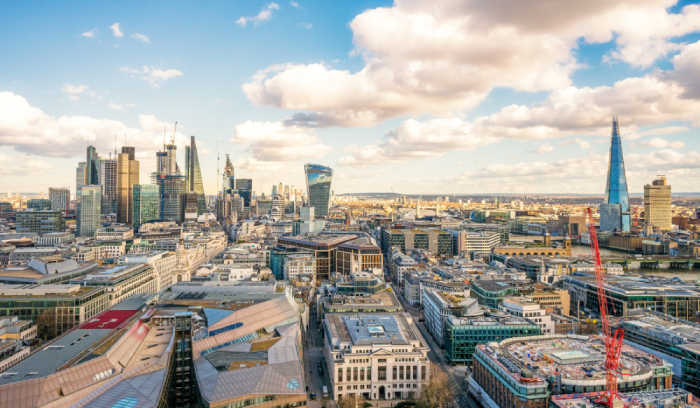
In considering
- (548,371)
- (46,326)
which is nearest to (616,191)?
(548,371)

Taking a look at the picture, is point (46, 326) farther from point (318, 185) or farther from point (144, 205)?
point (144, 205)

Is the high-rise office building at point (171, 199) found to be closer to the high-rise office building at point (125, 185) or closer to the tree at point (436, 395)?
the high-rise office building at point (125, 185)

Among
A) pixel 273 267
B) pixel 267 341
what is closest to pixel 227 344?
pixel 267 341

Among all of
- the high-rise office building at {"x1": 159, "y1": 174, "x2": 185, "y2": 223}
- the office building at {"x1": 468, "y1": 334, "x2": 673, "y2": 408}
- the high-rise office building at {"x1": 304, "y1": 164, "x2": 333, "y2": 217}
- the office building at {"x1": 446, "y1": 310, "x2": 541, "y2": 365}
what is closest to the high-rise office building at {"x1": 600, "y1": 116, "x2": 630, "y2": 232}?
the high-rise office building at {"x1": 304, "y1": 164, "x2": 333, "y2": 217}

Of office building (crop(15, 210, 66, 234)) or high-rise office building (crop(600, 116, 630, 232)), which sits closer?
office building (crop(15, 210, 66, 234))

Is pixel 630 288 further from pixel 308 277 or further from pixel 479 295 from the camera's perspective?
pixel 308 277

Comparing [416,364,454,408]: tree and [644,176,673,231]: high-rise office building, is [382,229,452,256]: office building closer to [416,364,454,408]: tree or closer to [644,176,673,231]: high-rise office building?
[416,364,454,408]: tree
